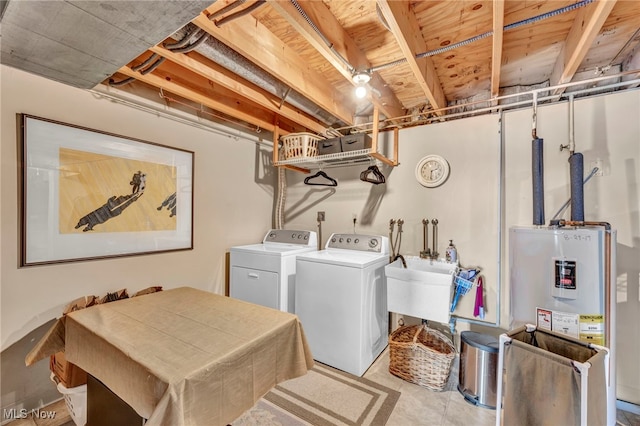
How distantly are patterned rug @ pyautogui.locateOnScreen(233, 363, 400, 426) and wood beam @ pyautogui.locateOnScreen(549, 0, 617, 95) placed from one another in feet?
8.55

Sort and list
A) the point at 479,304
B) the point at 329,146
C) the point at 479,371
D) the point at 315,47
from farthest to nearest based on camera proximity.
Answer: the point at 329,146
the point at 479,304
the point at 479,371
the point at 315,47

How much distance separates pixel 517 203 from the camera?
7.61ft

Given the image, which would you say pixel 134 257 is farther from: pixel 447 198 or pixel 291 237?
pixel 447 198

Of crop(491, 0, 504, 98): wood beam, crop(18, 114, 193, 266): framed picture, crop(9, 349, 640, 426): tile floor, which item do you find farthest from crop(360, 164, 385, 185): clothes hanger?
crop(9, 349, 640, 426): tile floor

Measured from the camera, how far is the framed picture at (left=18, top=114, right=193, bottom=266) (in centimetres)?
175

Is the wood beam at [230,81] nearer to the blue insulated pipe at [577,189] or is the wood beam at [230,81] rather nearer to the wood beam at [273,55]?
the wood beam at [273,55]

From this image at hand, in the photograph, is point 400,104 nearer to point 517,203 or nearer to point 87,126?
point 517,203

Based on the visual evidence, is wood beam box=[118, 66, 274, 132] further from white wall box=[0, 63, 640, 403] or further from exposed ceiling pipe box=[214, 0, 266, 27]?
exposed ceiling pipe box=[214, 0, 266, 27]

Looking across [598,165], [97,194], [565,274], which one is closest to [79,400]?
[97,194]

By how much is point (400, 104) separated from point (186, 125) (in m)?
2.33

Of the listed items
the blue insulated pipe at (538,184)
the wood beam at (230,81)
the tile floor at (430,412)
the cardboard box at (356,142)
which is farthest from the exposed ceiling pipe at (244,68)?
the tile floor at (430,412)

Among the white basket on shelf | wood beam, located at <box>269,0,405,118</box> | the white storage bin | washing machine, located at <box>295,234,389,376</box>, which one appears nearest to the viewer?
wood beam, located at <box>269,0,405,118</box>

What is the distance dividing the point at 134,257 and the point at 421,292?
2388 millimetres

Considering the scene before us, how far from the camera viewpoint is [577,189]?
1.87 meters
